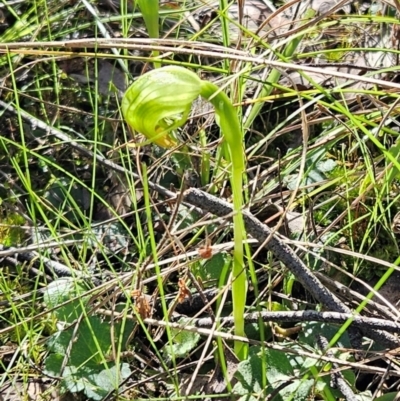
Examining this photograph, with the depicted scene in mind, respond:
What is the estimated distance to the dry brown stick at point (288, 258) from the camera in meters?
1.11

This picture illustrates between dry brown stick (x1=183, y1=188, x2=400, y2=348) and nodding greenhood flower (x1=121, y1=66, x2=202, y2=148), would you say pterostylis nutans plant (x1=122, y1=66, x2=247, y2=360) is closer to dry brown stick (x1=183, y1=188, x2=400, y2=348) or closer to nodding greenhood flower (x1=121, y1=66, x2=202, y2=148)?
nodding greenhood flower (x1=121, y1=66, x2=202, y2=148)

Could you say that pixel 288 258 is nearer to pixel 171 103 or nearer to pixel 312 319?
pixel 312 319

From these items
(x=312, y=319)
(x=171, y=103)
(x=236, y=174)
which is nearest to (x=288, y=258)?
(x=312, y=319)

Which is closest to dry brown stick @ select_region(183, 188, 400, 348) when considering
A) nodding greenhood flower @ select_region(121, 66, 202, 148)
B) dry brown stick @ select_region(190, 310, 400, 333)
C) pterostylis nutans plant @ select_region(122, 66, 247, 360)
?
dry brown stick @ select_region(190, 310, 400, 333)

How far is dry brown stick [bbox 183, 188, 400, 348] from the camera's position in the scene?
43.7 inches

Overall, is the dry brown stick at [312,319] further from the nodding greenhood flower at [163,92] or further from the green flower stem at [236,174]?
the nodding greenhood flower at [163,92]

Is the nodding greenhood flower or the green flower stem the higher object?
the nodding greenhood flower

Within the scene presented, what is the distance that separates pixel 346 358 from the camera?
1096mm

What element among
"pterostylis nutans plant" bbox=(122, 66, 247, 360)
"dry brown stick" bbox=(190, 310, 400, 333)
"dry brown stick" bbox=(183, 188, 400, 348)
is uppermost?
"pterostylis nutans plant" bbox=(122, 66, 247, 360)

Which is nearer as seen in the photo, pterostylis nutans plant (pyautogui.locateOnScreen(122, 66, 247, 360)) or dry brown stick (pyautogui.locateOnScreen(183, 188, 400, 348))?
pterostylis nutans plant (pyautogui.locateOnScreen(122, 66, 247, 360))

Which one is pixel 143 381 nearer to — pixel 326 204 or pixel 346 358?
pixel 346 358

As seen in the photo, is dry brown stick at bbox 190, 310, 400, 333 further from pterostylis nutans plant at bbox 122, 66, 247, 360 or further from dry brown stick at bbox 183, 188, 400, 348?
pterostylis nutans plant at bbox 122, 66, 247, 360

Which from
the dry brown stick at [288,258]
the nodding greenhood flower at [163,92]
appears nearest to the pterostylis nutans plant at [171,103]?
the nodding greenhood flower at [163,92]

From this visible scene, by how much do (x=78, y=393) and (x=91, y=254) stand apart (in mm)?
365
